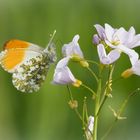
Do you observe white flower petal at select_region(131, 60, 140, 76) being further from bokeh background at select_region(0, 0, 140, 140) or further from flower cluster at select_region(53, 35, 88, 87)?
bokeh background at select_region(0, 0, 140, 140)

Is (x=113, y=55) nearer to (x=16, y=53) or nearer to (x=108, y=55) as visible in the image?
(x=108, y=55)

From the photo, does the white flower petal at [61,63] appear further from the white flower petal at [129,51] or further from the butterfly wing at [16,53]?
the butterfly wing at [16,53]

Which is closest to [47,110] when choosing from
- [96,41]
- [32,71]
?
[32,71]

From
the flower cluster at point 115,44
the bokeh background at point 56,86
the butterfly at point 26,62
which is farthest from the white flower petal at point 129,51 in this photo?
the bokeh background at point 56,86

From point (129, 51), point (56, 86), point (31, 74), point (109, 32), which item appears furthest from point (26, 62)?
point (56, 86)

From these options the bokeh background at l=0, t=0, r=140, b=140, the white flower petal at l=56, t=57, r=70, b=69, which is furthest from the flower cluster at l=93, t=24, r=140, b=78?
the bokeh background at l=0, t=0, r=140, b=140

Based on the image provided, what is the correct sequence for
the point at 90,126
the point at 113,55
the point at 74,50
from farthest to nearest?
1. the point at 90,126
2. the point at 74,50
3. the point at 113,55
